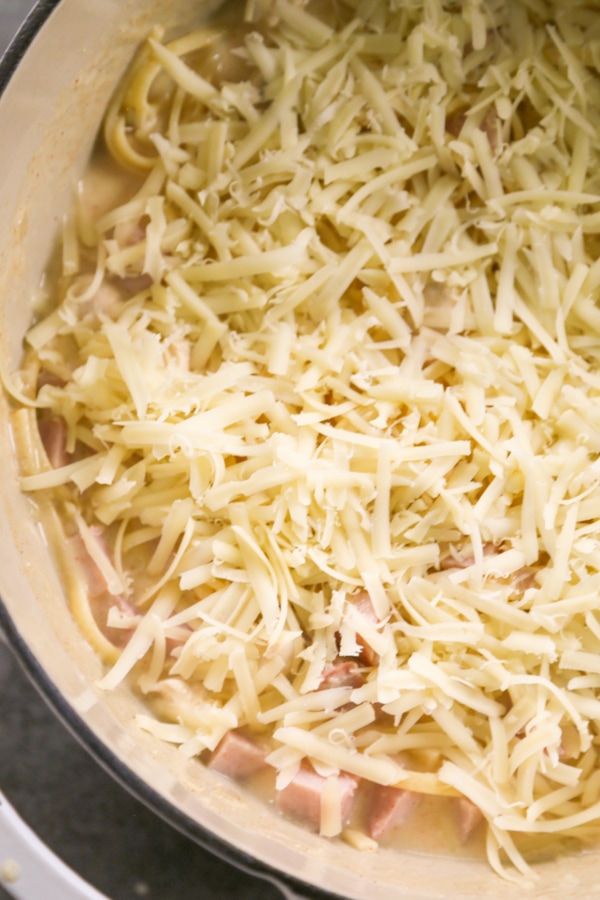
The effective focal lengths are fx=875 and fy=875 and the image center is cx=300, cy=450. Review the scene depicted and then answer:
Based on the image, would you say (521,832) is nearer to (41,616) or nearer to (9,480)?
(41,616)

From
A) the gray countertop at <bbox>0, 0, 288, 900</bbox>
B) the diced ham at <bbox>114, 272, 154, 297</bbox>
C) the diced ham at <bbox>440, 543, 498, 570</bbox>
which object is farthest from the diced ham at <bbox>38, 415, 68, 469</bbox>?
the diced ham at <bbox>440, 543, 498, 570</bbox>

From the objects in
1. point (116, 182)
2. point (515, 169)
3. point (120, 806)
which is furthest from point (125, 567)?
point (515, 169)

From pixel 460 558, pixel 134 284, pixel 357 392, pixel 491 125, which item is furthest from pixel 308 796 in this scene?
pixel 491 125

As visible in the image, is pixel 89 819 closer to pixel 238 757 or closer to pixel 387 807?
pixel 238 757

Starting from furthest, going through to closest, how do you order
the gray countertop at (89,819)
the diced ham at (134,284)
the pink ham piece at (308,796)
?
the diced ham at (134,284) < the pink ham piece at (308,796) < the gray countertop at (89,819)

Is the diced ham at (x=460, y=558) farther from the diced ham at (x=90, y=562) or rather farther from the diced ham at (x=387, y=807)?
the diced ham at (x=90, y=562)

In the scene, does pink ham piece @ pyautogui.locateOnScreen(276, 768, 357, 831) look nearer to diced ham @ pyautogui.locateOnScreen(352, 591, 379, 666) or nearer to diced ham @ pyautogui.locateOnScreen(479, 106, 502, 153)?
diced ham @ pyautogui.locateOnScreen(352, 591, 379, 666)

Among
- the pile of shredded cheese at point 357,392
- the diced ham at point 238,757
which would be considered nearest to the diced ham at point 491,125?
the pile of shredded cheese at point 357,392
